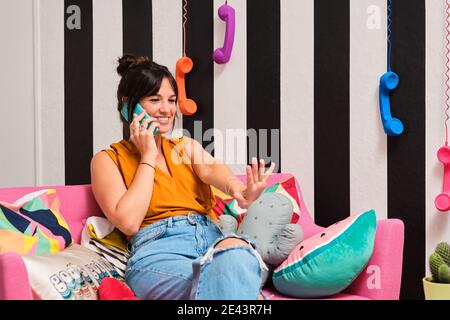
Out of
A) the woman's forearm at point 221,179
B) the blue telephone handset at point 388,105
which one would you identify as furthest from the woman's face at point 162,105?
the blue telephone handset at point 388,105

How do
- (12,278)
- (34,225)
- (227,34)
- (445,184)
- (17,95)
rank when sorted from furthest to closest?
(17,95), (227,34), (445,184), (34,225), (12,278)

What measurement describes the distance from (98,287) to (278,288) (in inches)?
21.5

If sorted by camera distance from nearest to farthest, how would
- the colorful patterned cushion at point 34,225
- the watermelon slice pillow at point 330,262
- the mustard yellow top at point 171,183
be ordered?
1. the colorful patterned cushion at point 34,225
2. the watermelon slice pillow at point 330,262
3. the mustard yellow top at point 171,183

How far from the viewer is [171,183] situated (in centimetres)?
185

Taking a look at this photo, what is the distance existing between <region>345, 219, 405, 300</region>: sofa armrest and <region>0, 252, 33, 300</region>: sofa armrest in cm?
99

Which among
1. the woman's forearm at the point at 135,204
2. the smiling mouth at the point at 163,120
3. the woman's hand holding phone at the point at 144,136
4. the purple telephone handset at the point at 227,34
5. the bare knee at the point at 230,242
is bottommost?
the bare knee at the point at 230,242

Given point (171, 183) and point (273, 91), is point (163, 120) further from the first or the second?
point (273, 91)

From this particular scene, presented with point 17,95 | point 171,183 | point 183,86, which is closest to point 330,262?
point 171,183

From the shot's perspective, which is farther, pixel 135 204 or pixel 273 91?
pixel 273 91

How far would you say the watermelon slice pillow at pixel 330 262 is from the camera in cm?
167

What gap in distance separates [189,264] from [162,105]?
57 cm

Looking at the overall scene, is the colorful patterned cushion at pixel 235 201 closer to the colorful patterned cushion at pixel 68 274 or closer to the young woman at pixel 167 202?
the young woman at pixel 167 202
